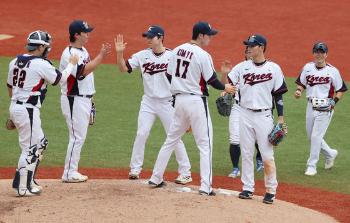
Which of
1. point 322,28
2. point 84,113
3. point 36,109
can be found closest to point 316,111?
point 84,113

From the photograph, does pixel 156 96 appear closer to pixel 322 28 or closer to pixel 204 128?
pixel 204 128

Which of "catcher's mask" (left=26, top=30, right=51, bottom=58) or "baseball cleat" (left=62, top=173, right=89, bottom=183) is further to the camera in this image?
"baseball cleat" (left=62, top=173, right=89, bottom=183)

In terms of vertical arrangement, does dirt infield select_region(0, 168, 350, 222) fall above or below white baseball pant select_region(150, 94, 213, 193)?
below

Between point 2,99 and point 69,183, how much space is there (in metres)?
7.76

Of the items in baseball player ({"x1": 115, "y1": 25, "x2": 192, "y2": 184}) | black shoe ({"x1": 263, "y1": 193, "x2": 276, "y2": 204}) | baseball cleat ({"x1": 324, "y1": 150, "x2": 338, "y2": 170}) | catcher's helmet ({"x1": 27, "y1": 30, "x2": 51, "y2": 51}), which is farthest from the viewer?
baseball cleat ({"x1": 324, "y1": 150, "x2": 338, "y2": 170})

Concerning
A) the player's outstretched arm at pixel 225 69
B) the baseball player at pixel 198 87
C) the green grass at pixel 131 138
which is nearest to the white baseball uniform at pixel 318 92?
the green grass at pixel 131 138

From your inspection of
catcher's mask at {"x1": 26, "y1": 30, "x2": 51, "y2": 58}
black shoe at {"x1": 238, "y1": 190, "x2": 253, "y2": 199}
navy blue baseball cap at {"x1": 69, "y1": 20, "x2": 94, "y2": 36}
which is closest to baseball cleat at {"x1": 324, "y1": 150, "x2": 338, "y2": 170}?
black shoe at {"x1": 238, "y1": 190, "x2": 253, "y2": 199}

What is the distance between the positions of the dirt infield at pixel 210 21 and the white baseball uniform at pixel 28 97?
12.0 metres

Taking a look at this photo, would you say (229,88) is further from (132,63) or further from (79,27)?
(79,27)

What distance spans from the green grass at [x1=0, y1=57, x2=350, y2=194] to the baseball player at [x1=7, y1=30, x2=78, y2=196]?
3312 millimetres

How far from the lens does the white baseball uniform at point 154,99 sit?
36.3ft

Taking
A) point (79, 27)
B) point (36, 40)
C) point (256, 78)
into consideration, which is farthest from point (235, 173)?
point (36, 40)

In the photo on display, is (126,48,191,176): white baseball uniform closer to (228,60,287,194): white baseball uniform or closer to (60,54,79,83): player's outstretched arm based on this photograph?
(228,60,287,194): white baseball uniform

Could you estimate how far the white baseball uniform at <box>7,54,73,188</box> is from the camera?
372 inches
